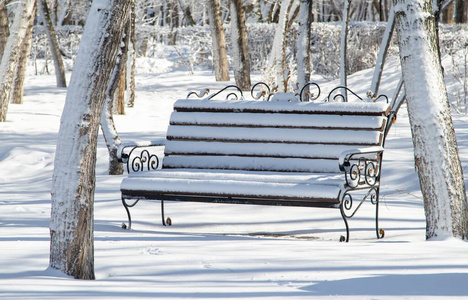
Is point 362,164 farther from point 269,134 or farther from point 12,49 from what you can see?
point 12,49

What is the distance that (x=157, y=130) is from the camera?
12.1m

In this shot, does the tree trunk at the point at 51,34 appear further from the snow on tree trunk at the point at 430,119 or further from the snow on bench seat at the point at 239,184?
the snow on tree trunk at the point at 430,119

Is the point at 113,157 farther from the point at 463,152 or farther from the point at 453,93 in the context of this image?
the point at 453,93

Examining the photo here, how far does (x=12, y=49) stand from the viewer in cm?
1243

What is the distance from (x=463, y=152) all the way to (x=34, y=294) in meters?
6.68

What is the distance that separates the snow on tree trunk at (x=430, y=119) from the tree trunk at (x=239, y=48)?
13.1 meters

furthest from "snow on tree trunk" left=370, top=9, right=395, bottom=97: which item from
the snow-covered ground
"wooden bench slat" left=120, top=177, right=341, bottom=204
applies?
"wooden bench slat" left=120, top=177, right=341, bottom=204

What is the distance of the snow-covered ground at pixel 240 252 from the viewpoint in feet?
10.5

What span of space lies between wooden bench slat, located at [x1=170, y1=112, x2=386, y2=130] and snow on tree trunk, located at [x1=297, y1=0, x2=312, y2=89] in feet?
10.9

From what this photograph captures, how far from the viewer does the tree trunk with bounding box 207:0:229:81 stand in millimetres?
18281

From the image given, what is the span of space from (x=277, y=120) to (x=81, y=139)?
2.66 m

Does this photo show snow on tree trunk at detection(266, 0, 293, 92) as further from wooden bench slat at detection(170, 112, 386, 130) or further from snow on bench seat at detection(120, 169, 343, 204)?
snow on bench seat at detection(120, 169, 343, 204)

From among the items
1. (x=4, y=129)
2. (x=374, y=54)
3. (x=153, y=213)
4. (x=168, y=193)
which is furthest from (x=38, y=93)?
(x=168, y=193)

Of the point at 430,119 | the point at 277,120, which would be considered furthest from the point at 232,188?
the point at 430,119
